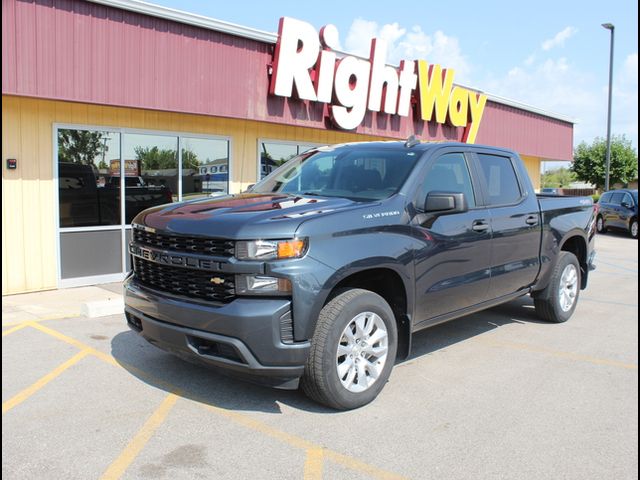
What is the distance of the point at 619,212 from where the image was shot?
65.5 feet

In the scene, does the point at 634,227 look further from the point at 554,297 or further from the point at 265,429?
the point at 265,429

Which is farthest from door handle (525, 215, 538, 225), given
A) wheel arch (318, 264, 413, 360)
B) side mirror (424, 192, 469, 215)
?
wheel arch (318, 264, 413, 360)

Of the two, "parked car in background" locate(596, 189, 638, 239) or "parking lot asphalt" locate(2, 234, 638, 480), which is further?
"parked car in background" locate(596, 189, 638, 239)

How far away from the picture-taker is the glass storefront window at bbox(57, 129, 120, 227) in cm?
878

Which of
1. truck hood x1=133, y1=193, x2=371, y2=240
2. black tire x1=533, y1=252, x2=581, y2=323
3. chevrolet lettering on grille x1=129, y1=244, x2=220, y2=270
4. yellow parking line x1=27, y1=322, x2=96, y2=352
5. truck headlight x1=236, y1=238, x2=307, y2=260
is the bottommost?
yellow parking line x1=27, y1=322, x2=96, y2=352

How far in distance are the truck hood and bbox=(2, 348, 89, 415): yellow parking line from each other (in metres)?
1.51

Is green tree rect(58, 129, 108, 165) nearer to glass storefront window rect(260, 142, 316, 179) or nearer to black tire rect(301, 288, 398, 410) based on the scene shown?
glass storefront window rect(260, 142, 316, 179)

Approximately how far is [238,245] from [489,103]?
15412 mm

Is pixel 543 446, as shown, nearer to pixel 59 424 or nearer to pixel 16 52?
pixel 59 424

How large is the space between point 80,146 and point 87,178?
50cm

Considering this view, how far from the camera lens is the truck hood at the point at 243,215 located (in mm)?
3777

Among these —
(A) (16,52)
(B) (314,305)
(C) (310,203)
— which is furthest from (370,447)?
(A) (16,52)

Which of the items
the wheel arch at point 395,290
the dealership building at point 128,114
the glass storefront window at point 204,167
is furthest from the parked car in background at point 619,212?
the wheel arch at point 395,290

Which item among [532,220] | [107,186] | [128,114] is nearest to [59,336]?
[107,186]
